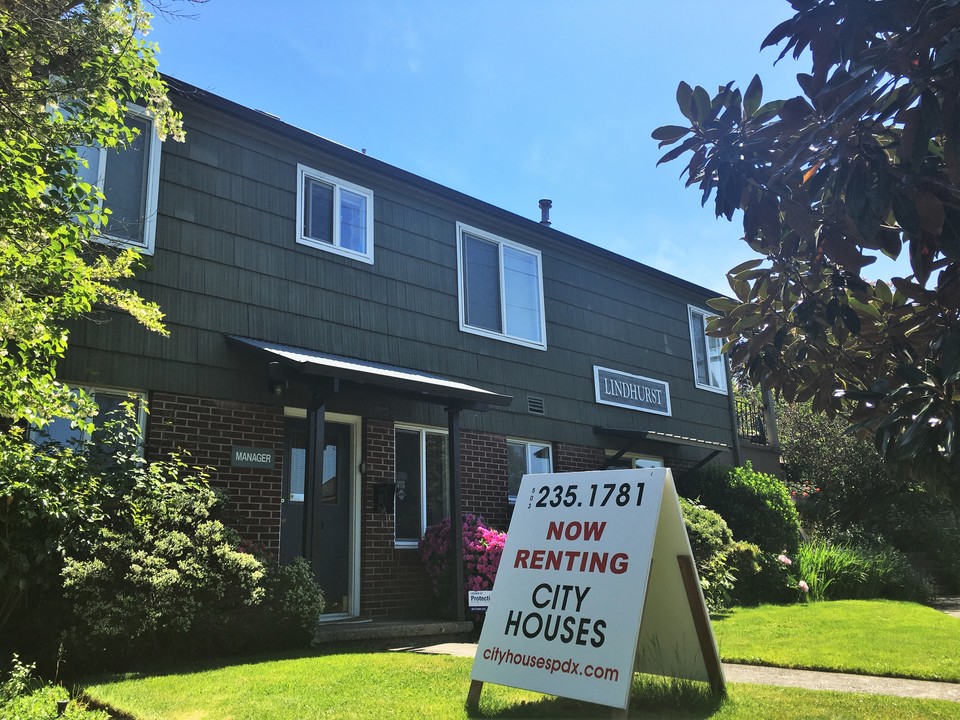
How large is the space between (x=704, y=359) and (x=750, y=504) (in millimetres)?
3537

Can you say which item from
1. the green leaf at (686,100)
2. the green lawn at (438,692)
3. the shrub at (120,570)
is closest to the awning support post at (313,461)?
the shrub at (120,570)

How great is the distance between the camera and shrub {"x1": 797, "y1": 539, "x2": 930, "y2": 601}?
38.6 ft

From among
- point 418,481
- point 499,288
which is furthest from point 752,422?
point 418,481

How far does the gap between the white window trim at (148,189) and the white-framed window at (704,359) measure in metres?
10.3

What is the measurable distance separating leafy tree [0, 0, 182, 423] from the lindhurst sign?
8267mm

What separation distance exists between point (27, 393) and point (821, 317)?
4.74 meters

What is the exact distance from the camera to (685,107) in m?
3.48

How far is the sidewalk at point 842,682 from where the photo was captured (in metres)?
4.91

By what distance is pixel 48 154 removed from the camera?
17.8 feet

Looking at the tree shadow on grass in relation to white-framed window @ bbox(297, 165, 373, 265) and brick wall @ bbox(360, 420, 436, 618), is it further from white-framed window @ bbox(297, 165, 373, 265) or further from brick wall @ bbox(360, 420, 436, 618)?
white-framed window @ bbox(297, 165, 373, 265)

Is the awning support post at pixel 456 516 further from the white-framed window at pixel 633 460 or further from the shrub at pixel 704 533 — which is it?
the white-framed window at pixel 633 460

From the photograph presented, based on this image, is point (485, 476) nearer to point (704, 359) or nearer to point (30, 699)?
point (30, 699)

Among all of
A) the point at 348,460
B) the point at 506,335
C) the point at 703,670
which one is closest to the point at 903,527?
the point at 506,335

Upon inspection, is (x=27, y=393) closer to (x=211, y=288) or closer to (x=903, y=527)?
(x=211, y=288)
